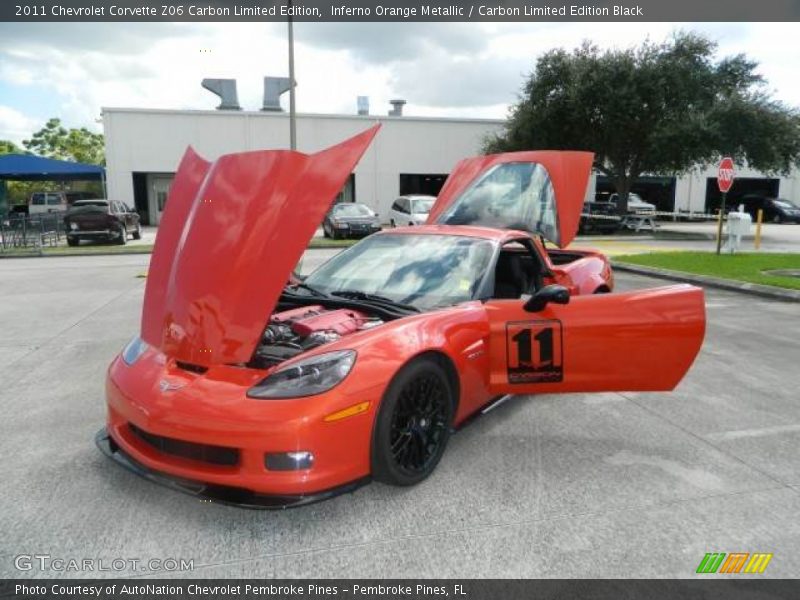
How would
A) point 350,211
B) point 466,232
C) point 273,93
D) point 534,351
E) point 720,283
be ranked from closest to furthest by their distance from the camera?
point 534,351, point 466,232, point 720,283, point 350,211, point 273,93

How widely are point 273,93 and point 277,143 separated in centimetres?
465

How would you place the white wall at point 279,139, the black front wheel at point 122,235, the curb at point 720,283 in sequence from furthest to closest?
the white wall at point 279,139, the black front wheel at point 122,235, the curb at point 720,283

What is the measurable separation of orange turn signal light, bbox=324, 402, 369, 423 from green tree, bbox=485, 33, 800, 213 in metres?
24.5

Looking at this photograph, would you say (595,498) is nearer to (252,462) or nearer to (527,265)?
(252,462)

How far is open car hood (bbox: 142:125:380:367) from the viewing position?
10.1ft

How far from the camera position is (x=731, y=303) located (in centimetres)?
895

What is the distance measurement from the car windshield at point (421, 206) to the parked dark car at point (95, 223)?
409 inches

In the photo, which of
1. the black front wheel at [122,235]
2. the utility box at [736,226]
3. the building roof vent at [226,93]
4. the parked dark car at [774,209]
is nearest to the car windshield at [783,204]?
the parked dark car at [774,209]

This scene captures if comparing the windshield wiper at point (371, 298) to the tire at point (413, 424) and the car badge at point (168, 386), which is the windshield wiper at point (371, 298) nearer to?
the tire at point (413, 424)

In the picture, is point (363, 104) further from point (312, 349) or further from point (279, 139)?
point (312, 349)

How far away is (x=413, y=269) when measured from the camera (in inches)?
164

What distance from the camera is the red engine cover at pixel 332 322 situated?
348cm
